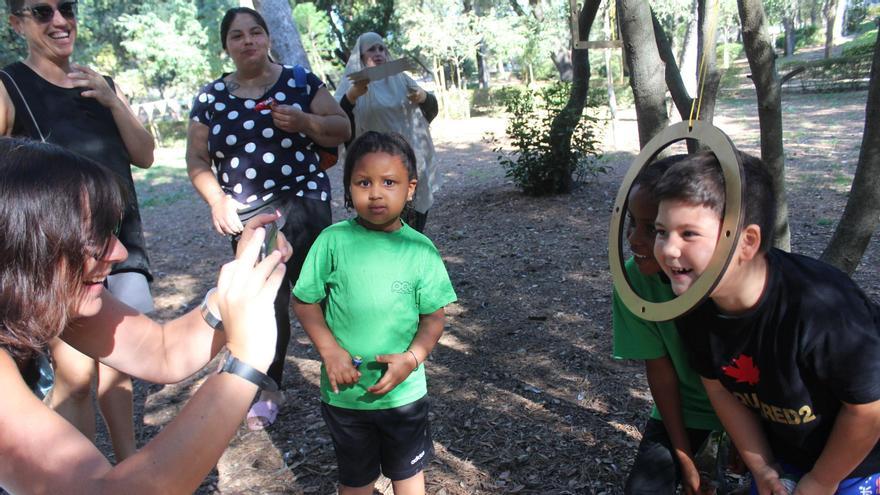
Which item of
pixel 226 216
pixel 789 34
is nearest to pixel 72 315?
pixel 226 216

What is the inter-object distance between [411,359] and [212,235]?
7492mm

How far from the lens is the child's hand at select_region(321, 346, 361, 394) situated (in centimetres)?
203

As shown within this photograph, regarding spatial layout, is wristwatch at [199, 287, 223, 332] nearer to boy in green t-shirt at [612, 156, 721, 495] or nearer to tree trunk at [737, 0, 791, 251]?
boy in green t-shirt at [612, 156, 721, 495]

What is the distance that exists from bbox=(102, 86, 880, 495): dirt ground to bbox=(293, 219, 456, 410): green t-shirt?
2.73 feet

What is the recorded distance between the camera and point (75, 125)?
8.48ft

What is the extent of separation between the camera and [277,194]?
299cm

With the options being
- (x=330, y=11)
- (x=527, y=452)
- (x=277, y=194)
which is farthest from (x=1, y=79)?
(x=330, y=11)

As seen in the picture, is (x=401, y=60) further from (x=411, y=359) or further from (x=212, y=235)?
(x=212, y=235)

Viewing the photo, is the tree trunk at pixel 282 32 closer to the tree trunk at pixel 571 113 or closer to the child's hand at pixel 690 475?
the tree trunk at pixel 571 113

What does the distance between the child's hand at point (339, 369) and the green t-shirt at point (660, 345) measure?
2.96 feet

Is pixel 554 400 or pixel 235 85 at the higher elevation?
pixel 235 85

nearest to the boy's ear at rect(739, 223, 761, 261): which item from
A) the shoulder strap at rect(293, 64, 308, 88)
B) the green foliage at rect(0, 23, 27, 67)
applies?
the shoulder strap at rect(293, 64, 308, 88)

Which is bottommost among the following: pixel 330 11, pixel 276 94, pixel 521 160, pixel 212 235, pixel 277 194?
pixel 212 235

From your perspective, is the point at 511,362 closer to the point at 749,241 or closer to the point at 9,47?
the point at 749,241
